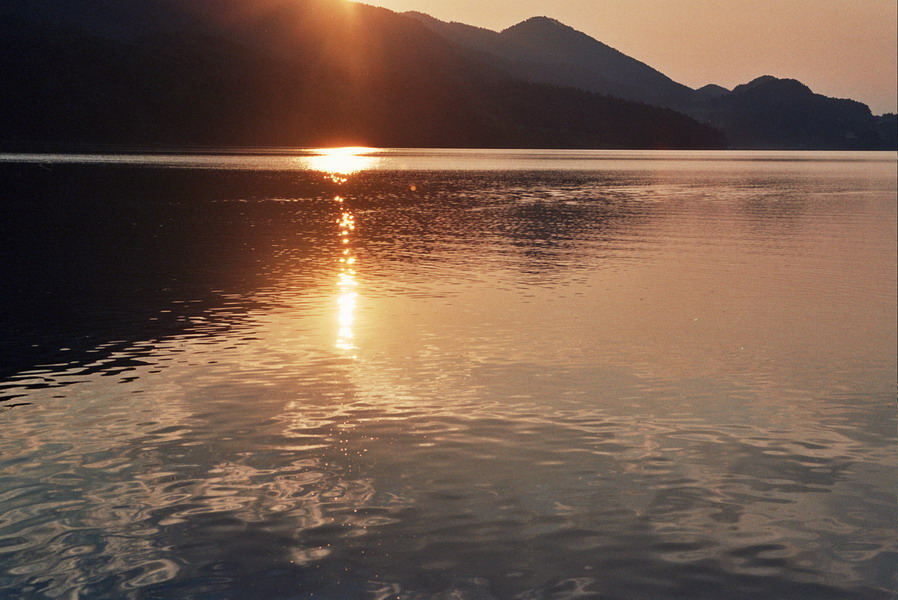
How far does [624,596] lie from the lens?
11.2 meters

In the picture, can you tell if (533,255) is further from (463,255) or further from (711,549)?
(711,549)

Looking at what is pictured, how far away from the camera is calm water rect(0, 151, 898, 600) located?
12039 millimetres

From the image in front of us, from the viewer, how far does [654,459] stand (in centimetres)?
1625

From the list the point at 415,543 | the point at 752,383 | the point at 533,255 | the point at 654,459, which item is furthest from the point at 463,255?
the point at 415,543

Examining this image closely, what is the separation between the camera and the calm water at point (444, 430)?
12.0 m

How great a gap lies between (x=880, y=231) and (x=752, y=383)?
1868 inches

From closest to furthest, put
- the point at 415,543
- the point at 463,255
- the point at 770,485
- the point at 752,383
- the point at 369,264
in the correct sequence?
the point at 415,543 < the point at 770,485 < the point at 752,383 < the point at 369,264 < the point at 463,255

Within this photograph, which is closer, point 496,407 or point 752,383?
point 496,407

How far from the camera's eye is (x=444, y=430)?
698 inches

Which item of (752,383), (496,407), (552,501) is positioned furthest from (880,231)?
(552,501)

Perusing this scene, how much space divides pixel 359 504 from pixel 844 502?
7.41 meters

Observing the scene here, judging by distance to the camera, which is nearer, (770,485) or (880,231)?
(770,485)

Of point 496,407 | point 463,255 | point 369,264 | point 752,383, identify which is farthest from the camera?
point 463,255

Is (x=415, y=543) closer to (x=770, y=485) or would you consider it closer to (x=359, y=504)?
(x=359, y=504)
